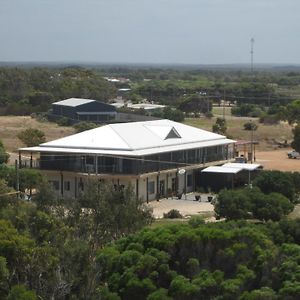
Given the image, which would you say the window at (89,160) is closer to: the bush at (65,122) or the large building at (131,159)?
the large building at (131,159)

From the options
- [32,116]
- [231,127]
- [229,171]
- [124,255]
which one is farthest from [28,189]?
[32,116]

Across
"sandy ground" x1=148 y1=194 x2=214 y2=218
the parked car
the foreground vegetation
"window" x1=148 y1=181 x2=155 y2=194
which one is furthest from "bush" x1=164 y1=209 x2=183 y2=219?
the parked car

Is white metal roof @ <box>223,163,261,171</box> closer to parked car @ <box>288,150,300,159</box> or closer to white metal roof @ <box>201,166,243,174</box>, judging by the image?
white metal roof @ <box>201,166,243,174</box>

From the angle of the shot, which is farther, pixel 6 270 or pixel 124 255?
pixel 124 255

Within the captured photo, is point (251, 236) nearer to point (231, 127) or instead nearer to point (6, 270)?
point (6, 270)

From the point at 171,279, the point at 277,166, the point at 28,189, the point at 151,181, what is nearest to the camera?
the point at 171,279

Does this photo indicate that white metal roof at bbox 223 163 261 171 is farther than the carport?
Yes
